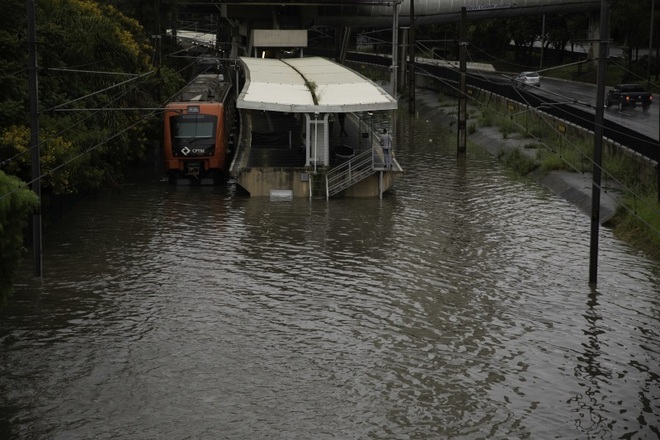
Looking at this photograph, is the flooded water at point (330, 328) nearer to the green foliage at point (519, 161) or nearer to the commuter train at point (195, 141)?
the commuter train at point (195, 141)

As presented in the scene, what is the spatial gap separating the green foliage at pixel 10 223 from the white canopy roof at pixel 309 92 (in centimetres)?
1898

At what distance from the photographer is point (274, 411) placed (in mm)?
18766

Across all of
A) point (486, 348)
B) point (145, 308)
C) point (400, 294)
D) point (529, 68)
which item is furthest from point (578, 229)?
point (529, 68)

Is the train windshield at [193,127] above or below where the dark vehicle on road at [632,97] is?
below

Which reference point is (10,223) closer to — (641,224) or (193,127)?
(641,224)

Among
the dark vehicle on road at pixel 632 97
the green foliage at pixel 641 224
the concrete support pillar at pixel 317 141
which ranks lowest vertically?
the green foliage at pixel 641 224

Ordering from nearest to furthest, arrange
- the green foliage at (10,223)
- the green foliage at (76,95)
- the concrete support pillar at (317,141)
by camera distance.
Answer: the green foliage at (10,223) → the green foliage at (76,95) → the concrete support pillar at (317,141)

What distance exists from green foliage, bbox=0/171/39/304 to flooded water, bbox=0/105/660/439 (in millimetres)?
2113

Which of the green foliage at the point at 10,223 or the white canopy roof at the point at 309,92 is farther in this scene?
the white canopy roof at the point at 309,92

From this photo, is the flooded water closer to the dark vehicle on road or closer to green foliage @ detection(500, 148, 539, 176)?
green foliage @ detection(500, 148, 539, 176)

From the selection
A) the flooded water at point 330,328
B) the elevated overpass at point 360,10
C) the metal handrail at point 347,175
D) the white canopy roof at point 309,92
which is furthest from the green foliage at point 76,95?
the elevated overpass at point 360,10

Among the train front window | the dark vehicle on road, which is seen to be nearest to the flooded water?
the train front window

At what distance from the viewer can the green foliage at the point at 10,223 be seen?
745 inches

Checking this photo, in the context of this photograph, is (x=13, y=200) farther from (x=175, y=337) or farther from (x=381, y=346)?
(x=381, y=346)
